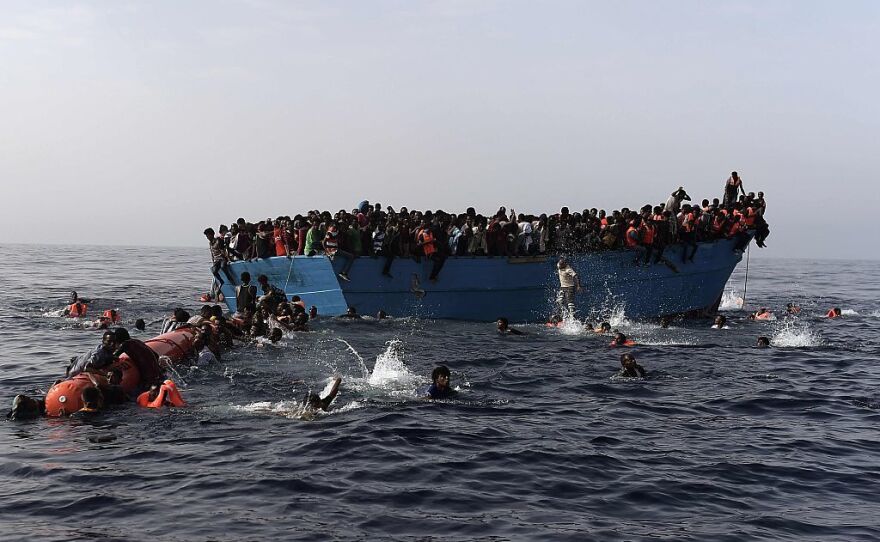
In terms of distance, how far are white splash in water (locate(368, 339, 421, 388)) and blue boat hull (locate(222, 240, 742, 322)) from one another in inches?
243

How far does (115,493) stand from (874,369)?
16222mm

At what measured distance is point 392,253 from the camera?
79.5ft

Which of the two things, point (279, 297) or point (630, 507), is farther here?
point (279, 297)

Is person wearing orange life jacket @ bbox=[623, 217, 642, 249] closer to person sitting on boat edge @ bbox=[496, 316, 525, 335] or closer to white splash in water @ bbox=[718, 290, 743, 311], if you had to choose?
person sitting on boat edge @ bbox=[496, 316, 525, 335]

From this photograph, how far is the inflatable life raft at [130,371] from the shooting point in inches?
487

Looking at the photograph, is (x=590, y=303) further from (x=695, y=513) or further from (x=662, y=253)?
(x=695, y=513)

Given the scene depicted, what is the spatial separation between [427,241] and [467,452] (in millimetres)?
13620

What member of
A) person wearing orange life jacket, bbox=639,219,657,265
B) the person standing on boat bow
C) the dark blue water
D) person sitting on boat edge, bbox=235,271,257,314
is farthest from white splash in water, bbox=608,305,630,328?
person sitting on boat edge, bbox=235,271,257,314

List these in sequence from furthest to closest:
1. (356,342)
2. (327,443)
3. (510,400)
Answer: (356,342) → (510,400) → (327,443)

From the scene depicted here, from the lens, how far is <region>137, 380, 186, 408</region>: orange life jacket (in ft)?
42.8

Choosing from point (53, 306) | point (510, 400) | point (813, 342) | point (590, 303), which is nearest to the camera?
point (510, 400)

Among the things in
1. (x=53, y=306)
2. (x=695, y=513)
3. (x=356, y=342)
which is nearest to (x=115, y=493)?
(x=695, y=513)

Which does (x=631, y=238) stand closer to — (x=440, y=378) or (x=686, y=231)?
(x=686, y=231)

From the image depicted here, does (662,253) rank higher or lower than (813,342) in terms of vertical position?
higher
